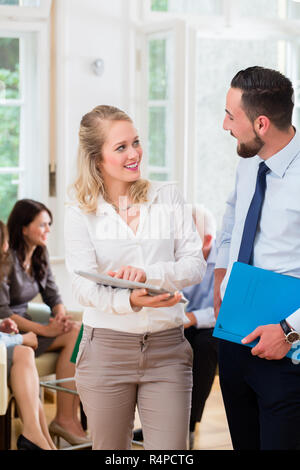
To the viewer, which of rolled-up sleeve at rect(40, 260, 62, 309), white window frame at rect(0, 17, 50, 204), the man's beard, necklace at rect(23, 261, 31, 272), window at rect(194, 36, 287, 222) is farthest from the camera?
window at rect(194, 36, 287, 222)

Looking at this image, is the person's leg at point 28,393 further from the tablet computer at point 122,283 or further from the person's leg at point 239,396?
the tablet computer at point 122,283

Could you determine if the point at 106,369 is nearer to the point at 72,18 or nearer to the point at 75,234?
the point at 75,234

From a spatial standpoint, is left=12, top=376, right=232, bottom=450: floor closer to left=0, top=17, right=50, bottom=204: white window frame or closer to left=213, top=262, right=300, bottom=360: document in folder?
left=0, top=17, right=50, bottom=204: white window frame

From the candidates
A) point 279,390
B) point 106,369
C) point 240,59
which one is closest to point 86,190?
point 106,369

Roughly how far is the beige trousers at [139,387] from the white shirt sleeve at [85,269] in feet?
0.34

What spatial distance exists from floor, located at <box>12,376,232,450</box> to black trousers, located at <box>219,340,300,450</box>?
155cm

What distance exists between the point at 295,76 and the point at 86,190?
3297mm

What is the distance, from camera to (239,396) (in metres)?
1.89

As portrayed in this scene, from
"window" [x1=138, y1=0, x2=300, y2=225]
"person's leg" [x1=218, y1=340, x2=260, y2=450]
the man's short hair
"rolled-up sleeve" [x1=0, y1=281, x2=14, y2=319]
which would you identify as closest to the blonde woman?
"person's leg" [x1=218, y1=340, x2=260, y2=450]

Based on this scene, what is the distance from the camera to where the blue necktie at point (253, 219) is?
1.83m

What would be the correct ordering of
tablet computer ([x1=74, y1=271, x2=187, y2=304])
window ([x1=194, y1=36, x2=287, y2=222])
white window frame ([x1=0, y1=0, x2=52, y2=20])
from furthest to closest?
window ([x1=194, y1=36, x2=287, y2=222]), white window frame ([x1=0, y1=0, x2=52, y2=20]), tablet computer ([x1=74, y1=271, x2=187, y2=304])

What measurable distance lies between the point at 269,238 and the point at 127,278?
1.28ft

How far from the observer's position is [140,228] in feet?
6.41

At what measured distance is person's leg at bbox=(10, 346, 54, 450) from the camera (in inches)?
120
